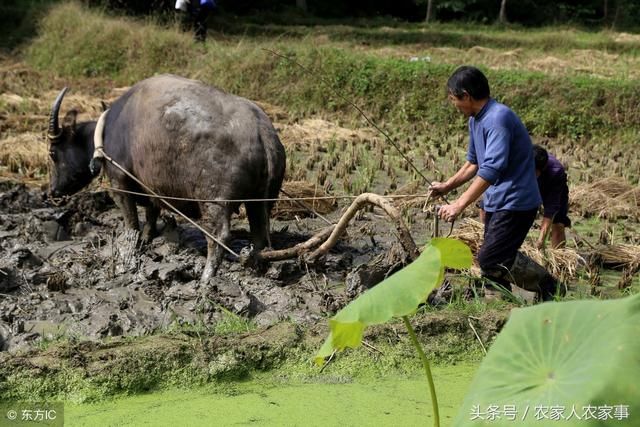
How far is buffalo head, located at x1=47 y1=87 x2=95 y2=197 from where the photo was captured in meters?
6.61

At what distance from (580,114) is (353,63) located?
2907 mm

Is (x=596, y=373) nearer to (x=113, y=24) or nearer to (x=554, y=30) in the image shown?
(x=113, y=24)

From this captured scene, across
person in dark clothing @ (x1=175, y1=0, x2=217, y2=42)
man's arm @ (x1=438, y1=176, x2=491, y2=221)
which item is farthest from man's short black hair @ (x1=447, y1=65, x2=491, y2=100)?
person in dark clothing @ (x1=175, y1=0, x2=217, y2=42)

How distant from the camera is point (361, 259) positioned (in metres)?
5.81

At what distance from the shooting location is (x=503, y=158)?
407cm

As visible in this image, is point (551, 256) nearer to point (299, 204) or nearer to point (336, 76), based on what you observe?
point (299, 204)

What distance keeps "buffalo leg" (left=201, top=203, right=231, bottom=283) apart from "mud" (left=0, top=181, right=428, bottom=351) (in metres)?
0.09

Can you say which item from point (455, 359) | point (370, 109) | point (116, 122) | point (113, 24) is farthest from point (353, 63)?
point (455, 359)

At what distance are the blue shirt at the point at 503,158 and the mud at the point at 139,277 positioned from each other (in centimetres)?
86

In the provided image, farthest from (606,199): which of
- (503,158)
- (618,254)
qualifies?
(503,158)

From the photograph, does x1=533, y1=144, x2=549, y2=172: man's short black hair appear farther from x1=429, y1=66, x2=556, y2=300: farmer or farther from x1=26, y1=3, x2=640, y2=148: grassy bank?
x1=26, y1=3, x2=640, y2=148: grassy bank

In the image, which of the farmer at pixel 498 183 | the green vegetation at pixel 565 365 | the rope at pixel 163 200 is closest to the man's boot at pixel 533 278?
the farmer at pixel 498 183

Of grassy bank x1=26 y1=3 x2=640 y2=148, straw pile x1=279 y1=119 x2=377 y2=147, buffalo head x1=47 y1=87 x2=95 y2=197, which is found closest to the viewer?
buffalo head x1=47 y1=87 x2=95 y2=197

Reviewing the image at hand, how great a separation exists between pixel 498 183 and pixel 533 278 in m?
0.58
